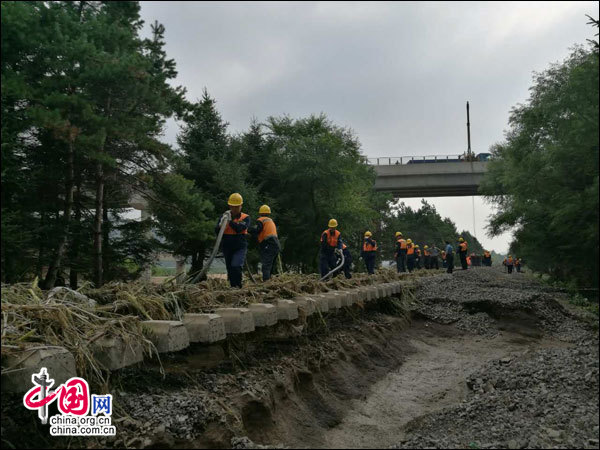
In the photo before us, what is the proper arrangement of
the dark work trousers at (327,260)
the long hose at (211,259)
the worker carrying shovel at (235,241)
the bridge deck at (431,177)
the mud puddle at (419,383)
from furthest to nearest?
the bridge deck at (431,177) → the dark work trousers at (327,260) → the worker carrying shovel at (235,241) → the long hose at (211,259) → the mud puddle at (419,383)

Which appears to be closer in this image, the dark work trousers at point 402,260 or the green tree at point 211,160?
the green tree at point 211,160

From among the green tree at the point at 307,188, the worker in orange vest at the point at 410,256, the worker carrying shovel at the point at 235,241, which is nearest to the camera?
the worker carrying shovel at the point at 235,241

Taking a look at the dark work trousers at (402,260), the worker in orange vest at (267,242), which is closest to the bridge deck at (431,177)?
the dark work trousers at (402,260)

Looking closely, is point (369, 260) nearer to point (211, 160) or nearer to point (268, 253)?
point (211, 160)

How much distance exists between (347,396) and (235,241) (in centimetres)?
299

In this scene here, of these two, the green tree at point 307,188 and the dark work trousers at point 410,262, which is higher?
the green tree at point 307,188

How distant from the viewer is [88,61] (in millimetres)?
4512

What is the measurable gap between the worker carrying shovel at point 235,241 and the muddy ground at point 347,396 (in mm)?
1447

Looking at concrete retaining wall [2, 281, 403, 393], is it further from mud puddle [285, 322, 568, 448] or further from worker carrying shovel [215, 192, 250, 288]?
worker carrying shovel [215, 192, 250, 288]

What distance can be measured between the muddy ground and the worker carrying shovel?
1.45 meters

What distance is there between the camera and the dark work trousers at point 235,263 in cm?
795

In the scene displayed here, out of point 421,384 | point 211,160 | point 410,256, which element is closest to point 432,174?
point 410,256

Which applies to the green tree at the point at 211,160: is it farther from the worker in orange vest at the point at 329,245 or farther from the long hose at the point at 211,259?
the long hose at the point at 211,259

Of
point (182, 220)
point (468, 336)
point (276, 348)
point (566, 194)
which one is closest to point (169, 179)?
point (182, 220)
